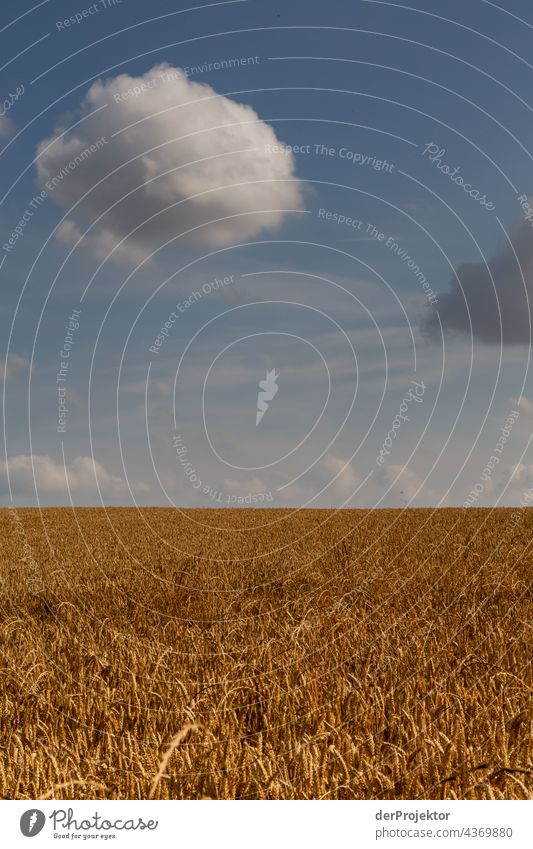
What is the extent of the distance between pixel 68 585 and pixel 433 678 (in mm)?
6725

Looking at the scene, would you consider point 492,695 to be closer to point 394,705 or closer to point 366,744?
point 394,705

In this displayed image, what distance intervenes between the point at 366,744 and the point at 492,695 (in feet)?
5.08

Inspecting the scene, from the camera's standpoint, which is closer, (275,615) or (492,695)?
(492,695)

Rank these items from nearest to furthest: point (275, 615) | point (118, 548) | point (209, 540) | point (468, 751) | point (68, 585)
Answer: point (468, 751)
point (275, 615)
point (68, 585)
point (118, 548)
point (209, 540)

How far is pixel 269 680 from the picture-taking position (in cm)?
665

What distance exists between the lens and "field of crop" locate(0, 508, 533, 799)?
15.0ft

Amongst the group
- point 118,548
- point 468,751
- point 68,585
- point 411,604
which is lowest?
point 468,751

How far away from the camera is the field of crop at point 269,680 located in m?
4.58

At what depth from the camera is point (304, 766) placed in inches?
177

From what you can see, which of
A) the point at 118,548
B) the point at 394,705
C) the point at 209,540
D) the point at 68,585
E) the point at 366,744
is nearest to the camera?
the point at 366,744

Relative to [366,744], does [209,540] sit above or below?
above
